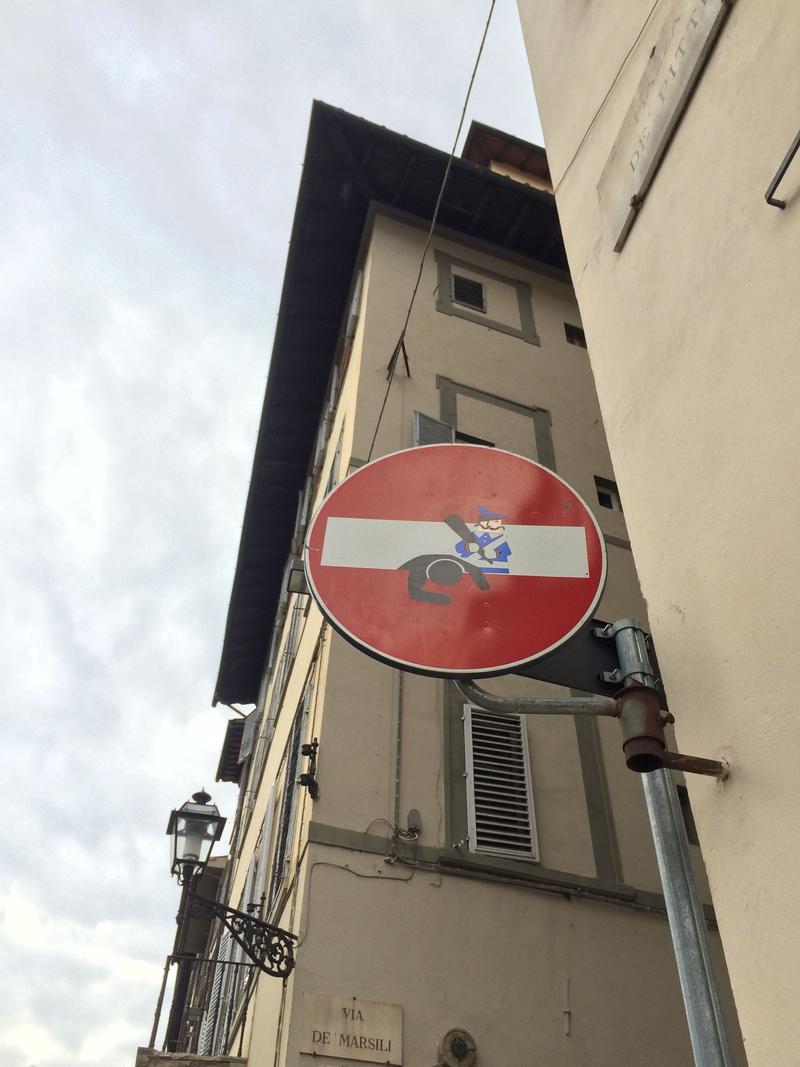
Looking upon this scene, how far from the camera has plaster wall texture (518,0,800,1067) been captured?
7.15ft

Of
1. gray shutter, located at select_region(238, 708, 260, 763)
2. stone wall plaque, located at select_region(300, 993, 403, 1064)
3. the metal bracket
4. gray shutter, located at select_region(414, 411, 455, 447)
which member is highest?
gray shutter, located at select_region(238, 708, 260, 763)

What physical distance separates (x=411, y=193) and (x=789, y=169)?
11.8 m

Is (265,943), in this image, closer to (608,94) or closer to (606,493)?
(608,94)

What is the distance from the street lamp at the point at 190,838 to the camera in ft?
20.9

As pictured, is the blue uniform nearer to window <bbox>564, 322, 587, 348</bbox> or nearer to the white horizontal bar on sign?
the white horizontal bar on sign

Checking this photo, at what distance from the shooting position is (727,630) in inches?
98.3

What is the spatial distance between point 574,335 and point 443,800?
317 inches

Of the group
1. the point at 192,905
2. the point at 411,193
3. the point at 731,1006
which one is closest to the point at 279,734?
the point at 192,905

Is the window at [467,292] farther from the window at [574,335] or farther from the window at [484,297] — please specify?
the window at [574,335]

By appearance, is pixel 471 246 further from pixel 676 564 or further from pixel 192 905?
pixel 676 564

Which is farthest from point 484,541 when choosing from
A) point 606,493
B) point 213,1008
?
point 213,1008

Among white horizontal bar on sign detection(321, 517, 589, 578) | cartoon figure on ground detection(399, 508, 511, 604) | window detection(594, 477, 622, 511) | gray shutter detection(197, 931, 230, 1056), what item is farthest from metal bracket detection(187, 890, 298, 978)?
window detection(594, 477, 622, 511)

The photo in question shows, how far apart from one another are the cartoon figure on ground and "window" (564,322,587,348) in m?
10.6

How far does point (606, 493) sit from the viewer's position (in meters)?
11.1
